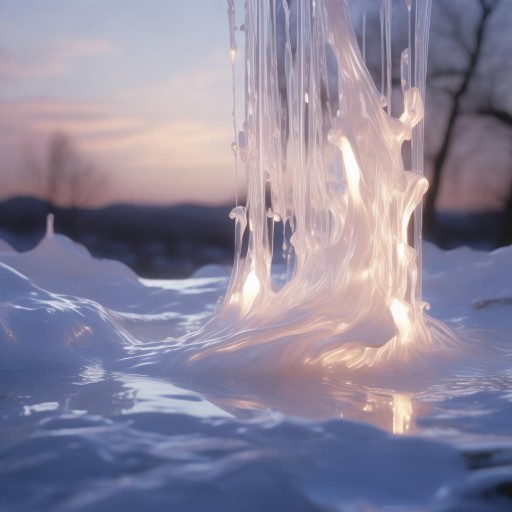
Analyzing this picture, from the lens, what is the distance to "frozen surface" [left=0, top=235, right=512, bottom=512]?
995 millimetres

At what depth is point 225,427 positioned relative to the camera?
1261 mm

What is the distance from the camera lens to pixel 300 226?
2.01 meters

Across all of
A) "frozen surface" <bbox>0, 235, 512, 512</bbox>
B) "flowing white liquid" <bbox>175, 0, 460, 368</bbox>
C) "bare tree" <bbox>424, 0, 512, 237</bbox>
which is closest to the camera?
"frozen surface" <bbox>0, 235, 512, 512</bbox>

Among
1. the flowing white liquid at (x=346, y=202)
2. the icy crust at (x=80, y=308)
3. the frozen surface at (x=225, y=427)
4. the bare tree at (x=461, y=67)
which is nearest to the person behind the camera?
the frozen surface at (x=225, y=427)

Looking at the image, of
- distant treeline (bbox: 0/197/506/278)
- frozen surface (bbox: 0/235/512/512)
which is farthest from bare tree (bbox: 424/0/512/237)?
frozen surface (bbox: 0/235/512/512)

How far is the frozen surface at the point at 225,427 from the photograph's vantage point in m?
0.99

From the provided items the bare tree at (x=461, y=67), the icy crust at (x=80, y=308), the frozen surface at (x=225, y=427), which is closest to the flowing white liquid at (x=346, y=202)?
the frozen surface at (x=225, y=427)

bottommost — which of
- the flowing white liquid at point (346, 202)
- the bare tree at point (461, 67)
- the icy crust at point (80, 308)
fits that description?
the icy crust at point (80, 308)

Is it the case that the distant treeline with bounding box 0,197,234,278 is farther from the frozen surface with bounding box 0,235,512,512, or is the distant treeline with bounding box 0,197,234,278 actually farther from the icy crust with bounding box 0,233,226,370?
the frozen surface with bounding box 0,235,512,512

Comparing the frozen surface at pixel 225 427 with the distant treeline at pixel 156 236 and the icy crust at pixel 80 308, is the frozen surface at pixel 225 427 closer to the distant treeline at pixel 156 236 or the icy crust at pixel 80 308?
the icy crust at pixel 80 308

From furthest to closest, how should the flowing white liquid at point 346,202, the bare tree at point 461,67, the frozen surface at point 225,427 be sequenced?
the bare tree at point 461,67 < the flowing white liquid at point 346,202 < the frozen surface at point 225,427

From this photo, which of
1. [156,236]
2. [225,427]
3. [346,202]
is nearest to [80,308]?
[346,202]

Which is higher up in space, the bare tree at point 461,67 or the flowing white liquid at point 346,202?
the bare tree at point 461,67

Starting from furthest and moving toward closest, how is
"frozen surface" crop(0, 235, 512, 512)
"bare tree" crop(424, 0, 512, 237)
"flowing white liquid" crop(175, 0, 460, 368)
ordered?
1. "bare tree" crop(424, 0, 512, 237)
2. "flowing white liquid" crop(175, 0, 460, 368)
3. "frozen surface" crop(0, 235, 512, 512)
